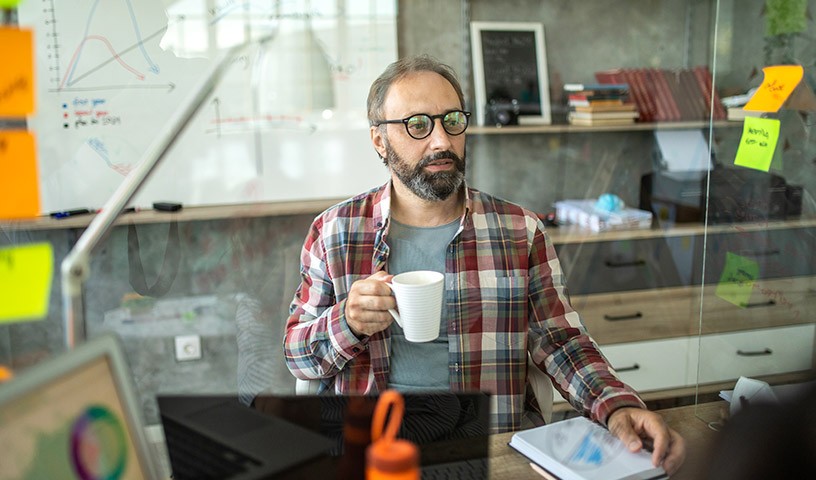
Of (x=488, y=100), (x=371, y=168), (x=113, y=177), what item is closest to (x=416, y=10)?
(x=488, y=100)

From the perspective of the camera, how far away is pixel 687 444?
4.01 ft

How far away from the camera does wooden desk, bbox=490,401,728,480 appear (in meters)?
1.14

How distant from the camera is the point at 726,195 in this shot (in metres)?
2.72

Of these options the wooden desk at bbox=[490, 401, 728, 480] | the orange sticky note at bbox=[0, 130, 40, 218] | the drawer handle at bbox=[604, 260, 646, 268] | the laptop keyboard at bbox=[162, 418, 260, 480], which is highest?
the orange sticky note at bbox=[0, 130, 40, 218]

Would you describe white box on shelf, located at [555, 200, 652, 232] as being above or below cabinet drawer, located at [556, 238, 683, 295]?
above

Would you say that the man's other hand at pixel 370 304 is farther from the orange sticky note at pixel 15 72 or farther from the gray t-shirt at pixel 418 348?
the orange sticky note at pixel 15 72

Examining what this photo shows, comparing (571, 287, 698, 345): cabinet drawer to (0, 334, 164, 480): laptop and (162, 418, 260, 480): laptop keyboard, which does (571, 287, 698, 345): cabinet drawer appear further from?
(0, 334, 164, 480): laptop

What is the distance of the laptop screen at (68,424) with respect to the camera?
648mm

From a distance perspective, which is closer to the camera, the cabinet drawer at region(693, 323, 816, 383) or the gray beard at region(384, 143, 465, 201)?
the gray beard at region(384, 143, 465, 201)

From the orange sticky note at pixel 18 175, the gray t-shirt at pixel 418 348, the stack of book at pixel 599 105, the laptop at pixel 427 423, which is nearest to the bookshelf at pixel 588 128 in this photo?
the stack of book at pixel 599 105

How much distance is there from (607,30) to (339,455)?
2813 millimetres

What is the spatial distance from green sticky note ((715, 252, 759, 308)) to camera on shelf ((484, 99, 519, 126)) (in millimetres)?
1009

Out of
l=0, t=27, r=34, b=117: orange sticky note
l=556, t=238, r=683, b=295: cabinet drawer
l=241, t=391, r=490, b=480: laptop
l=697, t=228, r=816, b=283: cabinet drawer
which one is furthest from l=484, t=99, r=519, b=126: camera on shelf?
l=0, t=27, r=34, b=117: orange sticky note

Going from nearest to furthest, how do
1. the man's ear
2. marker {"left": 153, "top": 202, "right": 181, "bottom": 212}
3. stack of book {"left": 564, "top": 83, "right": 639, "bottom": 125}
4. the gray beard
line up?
1. the gray beard
2. the man's ear
3. marker {"left": 153, "top": 202, "right": 181, "bottom": 212}
4. stack of book {"left": 564, "top": 83, "right": 639, "bottom": 125}
